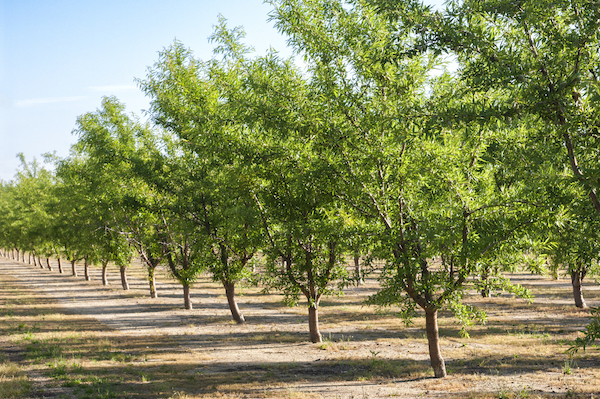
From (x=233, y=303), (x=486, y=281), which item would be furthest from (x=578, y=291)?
(x=233, y=303)

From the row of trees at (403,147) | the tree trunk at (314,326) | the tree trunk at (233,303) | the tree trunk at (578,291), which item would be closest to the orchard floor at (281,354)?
the tree trunk at (314,326)

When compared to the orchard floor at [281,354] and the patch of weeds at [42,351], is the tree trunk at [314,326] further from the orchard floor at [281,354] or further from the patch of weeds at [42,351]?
the patch of weeds at [42,351]

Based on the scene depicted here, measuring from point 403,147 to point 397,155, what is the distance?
242mm

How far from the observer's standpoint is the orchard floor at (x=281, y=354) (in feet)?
36.8

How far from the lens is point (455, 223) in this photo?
9.80 m

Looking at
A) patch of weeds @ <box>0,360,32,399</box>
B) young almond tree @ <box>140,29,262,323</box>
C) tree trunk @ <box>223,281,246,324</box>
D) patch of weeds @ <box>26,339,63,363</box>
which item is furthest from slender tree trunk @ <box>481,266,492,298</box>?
tree trunk @ <box>223,281,246,324</box>

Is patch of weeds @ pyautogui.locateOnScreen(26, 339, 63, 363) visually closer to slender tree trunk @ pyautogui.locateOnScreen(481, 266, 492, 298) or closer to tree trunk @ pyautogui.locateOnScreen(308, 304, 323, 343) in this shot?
tree trunk @ pyautogui.locateOnScreen(308, 304, 323, 343)

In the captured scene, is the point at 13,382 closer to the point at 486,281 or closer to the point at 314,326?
the point at 314,326

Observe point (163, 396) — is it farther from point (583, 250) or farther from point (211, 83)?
point (211, 83)

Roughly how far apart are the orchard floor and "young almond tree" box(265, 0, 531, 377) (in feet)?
8.76

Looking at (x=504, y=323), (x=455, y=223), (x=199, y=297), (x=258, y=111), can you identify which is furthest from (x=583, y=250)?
(x=199, y=297)

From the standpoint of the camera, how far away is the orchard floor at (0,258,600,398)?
11203 mm

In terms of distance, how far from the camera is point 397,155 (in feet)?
34.0

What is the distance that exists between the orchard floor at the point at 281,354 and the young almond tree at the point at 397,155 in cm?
267
